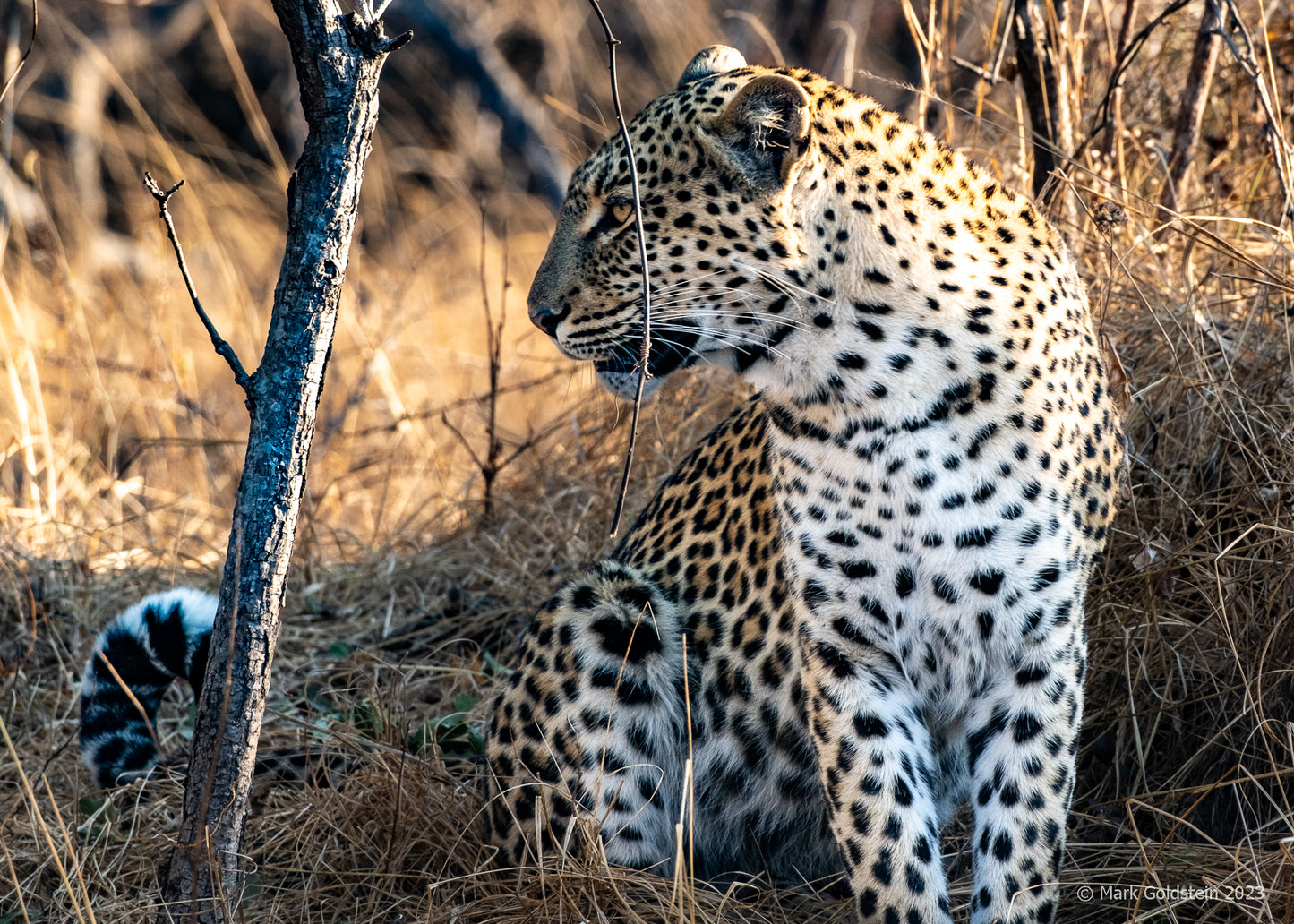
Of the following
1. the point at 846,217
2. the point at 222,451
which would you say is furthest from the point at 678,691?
the point at 222,451

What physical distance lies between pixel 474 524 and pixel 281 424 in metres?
2.68

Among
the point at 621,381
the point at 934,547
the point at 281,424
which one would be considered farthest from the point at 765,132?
the point at 281,424

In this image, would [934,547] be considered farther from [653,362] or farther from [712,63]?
[712,63]

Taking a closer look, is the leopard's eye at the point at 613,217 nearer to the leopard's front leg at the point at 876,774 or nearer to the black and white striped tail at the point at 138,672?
the leopard's front leg at the point at 876,774

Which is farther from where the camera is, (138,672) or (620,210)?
(138,672)

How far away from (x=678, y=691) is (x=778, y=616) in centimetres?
36

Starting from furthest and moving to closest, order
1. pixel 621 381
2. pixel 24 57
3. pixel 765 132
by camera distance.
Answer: pixel 621 381, pixel 765 132, pixel 24 57

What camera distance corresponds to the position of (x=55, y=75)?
10.2 meters

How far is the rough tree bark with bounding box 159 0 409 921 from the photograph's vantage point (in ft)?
7.65

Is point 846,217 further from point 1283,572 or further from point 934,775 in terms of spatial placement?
point 1283,572

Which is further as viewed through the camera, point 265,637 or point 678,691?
point 678,691

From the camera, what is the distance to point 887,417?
2.76 meters

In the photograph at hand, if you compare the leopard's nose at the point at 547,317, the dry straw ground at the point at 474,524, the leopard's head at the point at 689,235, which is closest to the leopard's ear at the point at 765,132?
the leopard's head at the point at 689,235

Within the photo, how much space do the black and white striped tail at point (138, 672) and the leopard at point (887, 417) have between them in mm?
903
